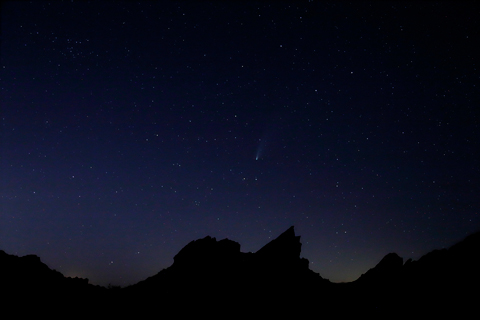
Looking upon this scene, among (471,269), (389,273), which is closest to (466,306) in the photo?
(471,269)

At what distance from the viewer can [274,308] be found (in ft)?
89.9

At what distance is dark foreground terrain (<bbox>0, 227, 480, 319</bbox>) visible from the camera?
872 inches

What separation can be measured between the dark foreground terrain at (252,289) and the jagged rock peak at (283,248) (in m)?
0.16

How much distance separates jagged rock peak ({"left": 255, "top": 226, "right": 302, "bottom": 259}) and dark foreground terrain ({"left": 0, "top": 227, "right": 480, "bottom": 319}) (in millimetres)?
159

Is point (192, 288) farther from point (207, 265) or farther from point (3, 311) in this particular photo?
point (3, 311)

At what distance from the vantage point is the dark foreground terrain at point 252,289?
22.1 metres

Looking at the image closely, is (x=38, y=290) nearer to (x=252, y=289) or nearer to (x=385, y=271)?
(x=252, y=289)

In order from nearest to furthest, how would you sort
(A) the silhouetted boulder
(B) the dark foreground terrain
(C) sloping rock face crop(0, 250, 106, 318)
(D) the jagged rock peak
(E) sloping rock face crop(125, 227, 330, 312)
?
1. (C) sloping rock face crop(0, 250, 106, 318)
2. (B) the dark foreground terrain
3. (E) sloping rock face crop(125, 227, 330, 312)
4. (A) the silhouetted boulder
5. (D) the jagged rock peak

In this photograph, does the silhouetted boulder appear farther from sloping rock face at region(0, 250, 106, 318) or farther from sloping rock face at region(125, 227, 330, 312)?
sloping rock face at region(0, 250, 106, 318)

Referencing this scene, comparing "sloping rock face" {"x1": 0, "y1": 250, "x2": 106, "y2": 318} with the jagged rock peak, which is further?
the jagged rock peak

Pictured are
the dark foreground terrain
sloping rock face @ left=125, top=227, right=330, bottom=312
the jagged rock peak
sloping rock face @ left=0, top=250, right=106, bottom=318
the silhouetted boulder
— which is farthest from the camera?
the jagged rock peak

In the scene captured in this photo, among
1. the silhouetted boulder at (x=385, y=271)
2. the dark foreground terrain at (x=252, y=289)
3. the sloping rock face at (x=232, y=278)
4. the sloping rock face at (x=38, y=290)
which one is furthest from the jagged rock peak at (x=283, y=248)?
Answer: the sloping rock face at (x=38, y=290)

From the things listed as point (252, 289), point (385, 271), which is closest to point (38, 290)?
point (252, 289)

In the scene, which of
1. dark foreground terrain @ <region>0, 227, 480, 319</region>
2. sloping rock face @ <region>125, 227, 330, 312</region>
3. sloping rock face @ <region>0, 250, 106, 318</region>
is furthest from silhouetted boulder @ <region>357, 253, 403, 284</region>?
sloping rock face @ <region>0, 250, 106, 318</region>
